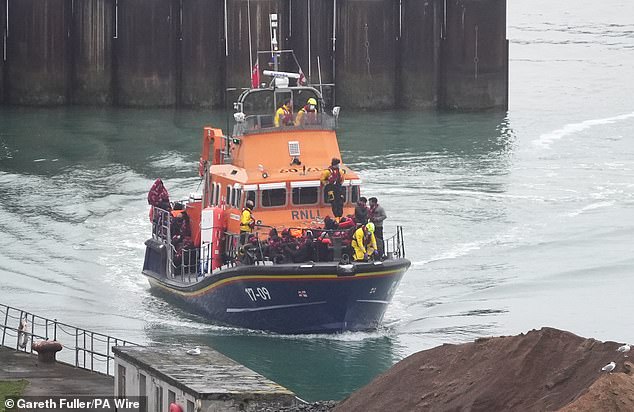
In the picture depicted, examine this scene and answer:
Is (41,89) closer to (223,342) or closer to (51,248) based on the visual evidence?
(51,248)

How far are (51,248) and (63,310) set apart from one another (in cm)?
545

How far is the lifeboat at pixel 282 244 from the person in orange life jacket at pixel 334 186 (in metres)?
0.17

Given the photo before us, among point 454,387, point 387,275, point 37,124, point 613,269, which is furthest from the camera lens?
point 37,124

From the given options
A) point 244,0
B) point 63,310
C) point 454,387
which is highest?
point 244,0

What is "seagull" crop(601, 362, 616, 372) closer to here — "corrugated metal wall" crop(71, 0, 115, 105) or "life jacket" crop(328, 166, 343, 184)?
"life jacket" crop(328, 166, 343, 184)

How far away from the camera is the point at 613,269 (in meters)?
35.3

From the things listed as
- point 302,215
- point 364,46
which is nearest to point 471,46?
point 364,46

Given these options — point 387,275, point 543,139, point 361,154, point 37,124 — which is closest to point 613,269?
point 387,275

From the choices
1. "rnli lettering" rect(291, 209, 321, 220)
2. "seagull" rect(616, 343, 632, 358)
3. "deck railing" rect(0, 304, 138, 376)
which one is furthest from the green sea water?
"seagull" rect(616, 343, 632, 358)

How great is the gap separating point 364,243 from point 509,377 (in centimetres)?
1169

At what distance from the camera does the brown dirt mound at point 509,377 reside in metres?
15.7

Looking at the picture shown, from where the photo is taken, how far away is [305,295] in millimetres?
28000

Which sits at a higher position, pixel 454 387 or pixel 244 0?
pixel 244 0

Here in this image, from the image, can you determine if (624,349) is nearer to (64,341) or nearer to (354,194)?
(354,194)
